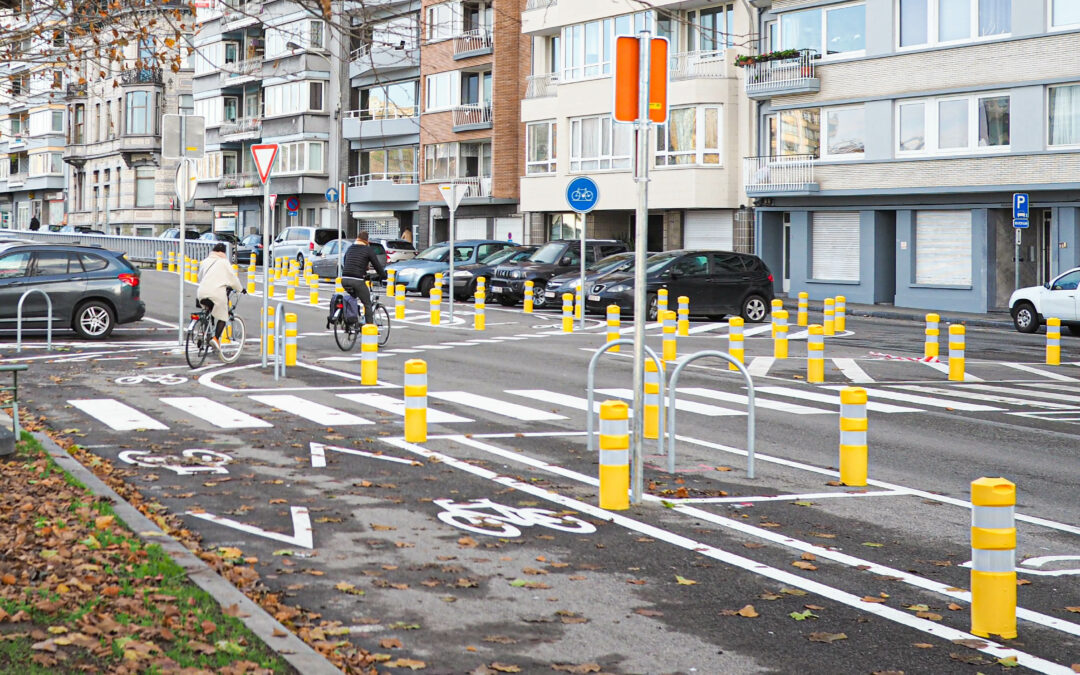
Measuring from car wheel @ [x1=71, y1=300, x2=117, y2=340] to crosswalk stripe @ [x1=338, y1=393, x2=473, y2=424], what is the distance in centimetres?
932

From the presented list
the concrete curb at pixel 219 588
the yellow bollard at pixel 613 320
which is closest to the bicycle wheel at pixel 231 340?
the yellow bollard at pixel 613 320

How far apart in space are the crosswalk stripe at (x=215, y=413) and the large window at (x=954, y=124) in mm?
27467

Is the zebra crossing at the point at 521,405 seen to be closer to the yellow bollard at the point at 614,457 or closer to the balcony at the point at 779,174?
the yellow bollard at the point at 614,457

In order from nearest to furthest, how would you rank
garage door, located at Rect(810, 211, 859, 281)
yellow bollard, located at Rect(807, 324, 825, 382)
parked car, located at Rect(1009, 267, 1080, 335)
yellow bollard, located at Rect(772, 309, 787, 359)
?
yellow bollard, located at Rect(807, 324, 825, 382) < yellow bollard, located at Rect(772, 309, 787, 359) < parked car, located at Rect(1009, 267, 1080, 335) < garage door, located at Rect(810, 211, 859, 281)

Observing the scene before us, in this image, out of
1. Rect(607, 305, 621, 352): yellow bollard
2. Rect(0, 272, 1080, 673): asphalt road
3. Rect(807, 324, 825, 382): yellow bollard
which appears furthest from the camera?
Rect(607, 305, 621, 352): yellow bollard

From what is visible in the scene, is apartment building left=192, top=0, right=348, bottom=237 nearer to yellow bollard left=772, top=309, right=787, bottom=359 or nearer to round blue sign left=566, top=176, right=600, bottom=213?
round blue sign left=566, top=176, right=600, bottom=213

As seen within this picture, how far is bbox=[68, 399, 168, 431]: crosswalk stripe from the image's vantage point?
13.5m

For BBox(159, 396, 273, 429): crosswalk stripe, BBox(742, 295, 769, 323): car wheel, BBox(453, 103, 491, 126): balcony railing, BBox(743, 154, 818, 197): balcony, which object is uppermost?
BBox(453, 103, 491, 126): balcony railing

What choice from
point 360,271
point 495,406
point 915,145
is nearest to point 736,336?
point 495,406

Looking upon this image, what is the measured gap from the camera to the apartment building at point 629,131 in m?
46.4

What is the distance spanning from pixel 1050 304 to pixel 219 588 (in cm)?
2603

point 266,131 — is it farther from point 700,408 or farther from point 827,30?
point 700,408

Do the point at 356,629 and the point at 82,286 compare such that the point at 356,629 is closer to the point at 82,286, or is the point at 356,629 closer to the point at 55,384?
the point at 55,384

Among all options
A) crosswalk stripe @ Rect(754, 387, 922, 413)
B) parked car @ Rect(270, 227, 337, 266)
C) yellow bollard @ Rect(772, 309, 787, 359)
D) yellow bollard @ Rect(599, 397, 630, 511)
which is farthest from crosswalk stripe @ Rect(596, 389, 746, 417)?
parked car @ Rect(270, 227, 337, 266)
